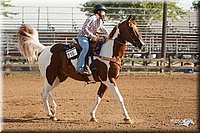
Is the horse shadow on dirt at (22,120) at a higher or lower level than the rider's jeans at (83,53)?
lower

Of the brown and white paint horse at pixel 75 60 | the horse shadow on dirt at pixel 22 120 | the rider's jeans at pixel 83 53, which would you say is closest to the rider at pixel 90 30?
the rider's jeans at pixel 83 53

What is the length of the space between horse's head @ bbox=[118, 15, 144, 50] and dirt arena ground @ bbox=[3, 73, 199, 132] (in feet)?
5.26

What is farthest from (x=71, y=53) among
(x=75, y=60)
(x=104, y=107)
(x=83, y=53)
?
(x=104, y=107)

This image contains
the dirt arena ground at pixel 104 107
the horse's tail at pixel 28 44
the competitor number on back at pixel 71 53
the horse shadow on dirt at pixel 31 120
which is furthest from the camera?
the horse's tail at pixel 28 44

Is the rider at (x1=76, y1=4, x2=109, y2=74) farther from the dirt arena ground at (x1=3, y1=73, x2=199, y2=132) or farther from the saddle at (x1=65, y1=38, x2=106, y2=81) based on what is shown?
the dirt arena ground at (x1=3, y1=73, x2=199, y2=132)

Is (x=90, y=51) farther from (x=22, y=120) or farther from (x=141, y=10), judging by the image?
(x=141, y=10)

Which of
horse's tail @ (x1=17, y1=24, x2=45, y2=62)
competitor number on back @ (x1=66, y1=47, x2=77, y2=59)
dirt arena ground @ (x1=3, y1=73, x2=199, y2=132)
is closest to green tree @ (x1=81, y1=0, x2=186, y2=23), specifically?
dirt arena ground @ (x1=3, y1=73, x2=199, y2=132)

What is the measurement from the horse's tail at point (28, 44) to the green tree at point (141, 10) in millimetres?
18484

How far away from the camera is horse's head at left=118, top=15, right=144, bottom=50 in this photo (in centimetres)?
876

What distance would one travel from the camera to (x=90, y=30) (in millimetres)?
8906

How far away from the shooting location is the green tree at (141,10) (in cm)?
2967

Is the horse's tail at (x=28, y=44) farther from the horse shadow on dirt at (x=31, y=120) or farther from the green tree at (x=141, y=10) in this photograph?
the green tree at (x=141, y=10)

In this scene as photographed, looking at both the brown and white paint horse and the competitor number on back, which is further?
the competitor number on back

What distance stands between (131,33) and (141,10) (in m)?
22.7
